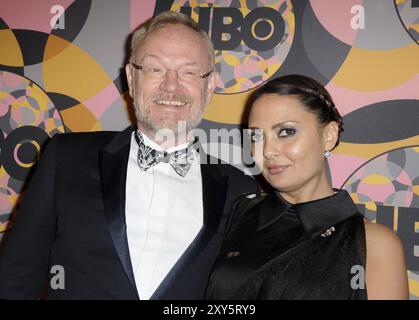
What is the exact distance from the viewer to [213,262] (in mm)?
1622

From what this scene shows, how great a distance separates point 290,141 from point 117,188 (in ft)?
2.35

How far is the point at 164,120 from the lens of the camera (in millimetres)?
1684

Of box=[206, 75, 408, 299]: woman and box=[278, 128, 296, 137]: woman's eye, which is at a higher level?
box=[278, 128, 296, 137]: woman's eye

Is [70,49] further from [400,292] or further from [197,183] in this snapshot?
[400,292]

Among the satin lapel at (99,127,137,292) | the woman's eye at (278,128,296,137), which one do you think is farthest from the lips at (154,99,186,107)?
the woman's eye at (278,128,296,137)

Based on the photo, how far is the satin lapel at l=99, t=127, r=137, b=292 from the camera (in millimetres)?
1495

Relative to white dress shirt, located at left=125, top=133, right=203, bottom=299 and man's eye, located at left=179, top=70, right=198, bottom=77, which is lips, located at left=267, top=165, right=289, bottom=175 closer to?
white dress shirt, located at left=125, top=133, right=203, bottom=299

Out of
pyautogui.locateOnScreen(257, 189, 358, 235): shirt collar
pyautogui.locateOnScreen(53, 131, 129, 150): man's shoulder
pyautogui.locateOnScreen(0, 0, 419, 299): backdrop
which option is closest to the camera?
pyautogui.locateOnScreen(257, 189, 358, 235): shirt collar

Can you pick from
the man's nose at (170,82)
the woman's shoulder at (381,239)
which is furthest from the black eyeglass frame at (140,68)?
the woman's shoulder at (381,239)

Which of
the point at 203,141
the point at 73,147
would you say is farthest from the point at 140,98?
the point at 203,141

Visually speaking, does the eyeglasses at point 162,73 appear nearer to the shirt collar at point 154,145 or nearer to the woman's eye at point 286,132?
the shirt collar at point 154,145

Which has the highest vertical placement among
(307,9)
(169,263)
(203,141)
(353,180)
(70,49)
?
(307,9)

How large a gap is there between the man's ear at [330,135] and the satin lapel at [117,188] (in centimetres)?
83
